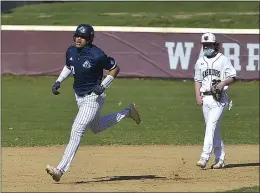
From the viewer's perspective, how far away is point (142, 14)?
A: 138 feet

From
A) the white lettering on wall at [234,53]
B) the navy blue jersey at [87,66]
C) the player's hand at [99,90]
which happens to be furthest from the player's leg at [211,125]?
the white lettering on wall at [234,53]

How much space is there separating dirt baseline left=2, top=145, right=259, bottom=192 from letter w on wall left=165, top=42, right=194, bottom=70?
1560 cm

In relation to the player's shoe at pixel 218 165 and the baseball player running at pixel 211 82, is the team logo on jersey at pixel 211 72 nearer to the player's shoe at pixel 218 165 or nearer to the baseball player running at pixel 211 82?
the baseball player running at pixel 211 82

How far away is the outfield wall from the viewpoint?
97.6ft

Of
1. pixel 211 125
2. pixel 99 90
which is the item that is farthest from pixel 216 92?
pixel 99 90

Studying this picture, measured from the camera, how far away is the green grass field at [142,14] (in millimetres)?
38344

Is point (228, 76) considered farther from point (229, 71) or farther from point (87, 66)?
point (87, 66)

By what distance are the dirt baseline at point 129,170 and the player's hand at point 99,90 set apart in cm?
122

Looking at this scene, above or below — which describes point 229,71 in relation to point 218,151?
above

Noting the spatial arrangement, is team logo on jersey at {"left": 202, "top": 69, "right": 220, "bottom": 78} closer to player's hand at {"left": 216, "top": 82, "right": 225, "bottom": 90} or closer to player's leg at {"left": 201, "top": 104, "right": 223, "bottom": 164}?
player's hand at {"left": 216, "top": 82, "right": 225, "bottom": 90}

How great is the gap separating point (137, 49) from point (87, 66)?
20534 millimetres

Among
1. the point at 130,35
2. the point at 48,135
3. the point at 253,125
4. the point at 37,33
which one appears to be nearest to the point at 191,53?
the point at 130,35

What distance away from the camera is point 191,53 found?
29.8m

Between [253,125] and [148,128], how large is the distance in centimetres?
254
